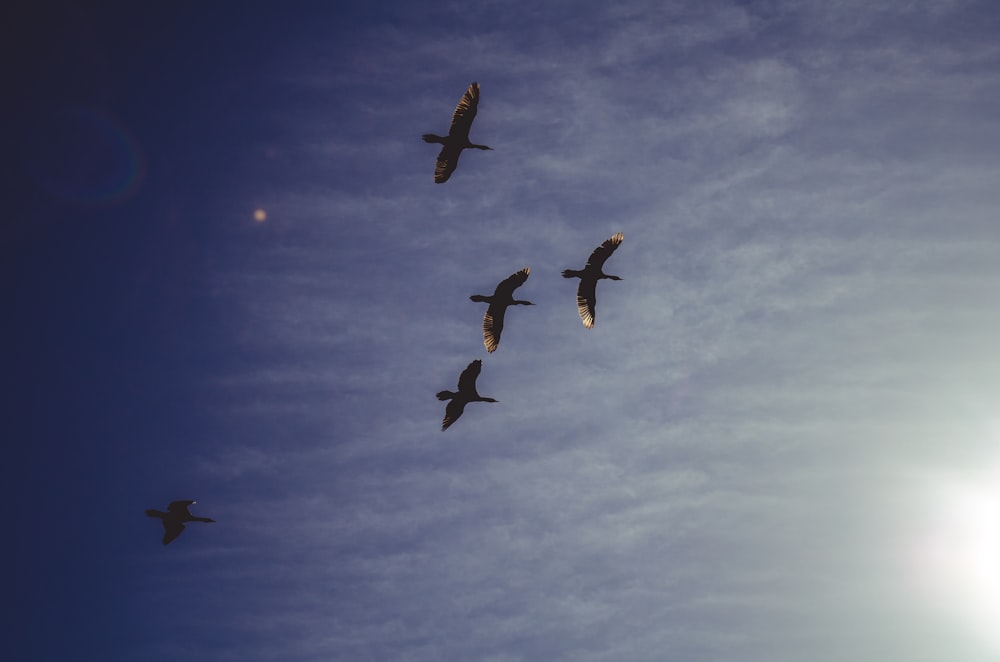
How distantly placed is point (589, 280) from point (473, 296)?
5.26m

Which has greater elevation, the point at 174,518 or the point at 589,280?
the point at 589,280

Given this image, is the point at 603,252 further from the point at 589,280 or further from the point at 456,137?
the point at 456,137

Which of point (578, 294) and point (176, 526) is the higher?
point (578, 294)

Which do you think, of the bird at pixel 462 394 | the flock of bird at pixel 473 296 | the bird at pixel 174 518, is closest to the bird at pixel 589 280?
the flock of bird at pixel 473 296

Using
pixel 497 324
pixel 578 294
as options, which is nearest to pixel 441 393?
pixel 497 324

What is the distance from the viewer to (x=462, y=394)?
54.6 meters

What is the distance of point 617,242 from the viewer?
5381 cm

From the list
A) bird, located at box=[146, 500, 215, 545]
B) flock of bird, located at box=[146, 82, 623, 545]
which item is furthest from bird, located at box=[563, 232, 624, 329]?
bird, located at box=[146, 500, 215, 545]

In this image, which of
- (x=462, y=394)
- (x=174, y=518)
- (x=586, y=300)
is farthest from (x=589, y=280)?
(x=174, y=518)

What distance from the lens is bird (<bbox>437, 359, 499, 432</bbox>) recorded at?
53.9 m

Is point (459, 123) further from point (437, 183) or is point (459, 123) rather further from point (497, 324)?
point (497, 324)

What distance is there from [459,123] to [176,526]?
828 inches

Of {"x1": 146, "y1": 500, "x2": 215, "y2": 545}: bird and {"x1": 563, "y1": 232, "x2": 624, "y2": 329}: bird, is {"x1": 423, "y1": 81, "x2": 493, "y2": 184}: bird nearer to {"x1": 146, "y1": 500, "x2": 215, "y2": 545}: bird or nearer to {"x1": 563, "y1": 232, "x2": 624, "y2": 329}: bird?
{"x1": 563, "y1": 232, "x2": 624, "y2": 329}: bird

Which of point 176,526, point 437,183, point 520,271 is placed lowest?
point 176,526
